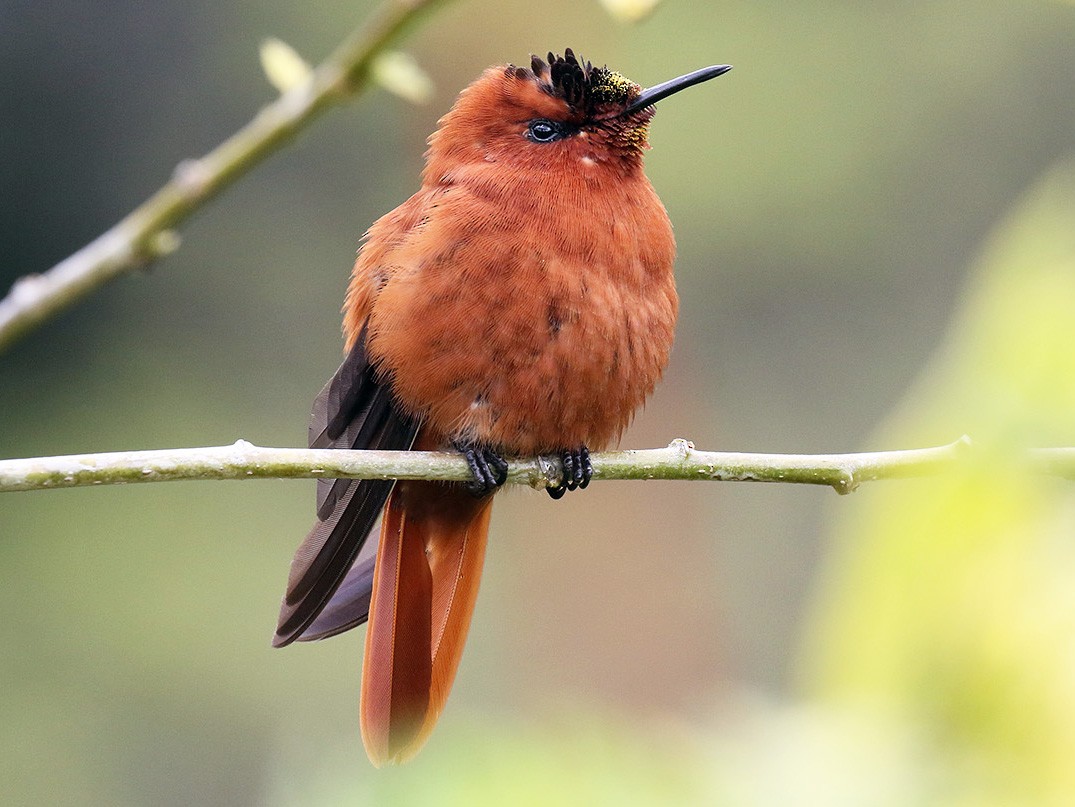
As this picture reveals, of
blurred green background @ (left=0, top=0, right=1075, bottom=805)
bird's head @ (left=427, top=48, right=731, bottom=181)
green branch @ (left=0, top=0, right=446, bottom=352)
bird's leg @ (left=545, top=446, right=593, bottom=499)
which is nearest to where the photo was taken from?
green branch @ (left=0, top=0, right=446, bottom=352)

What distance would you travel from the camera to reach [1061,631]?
2.20 ft

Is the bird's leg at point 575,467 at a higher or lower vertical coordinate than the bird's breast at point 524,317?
lower

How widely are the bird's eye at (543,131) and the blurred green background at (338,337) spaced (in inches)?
138

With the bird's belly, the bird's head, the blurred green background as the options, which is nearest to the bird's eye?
the bird's head

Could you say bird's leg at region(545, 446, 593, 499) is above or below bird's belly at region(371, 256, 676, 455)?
below

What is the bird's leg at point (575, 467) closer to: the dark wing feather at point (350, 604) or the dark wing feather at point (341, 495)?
the dark wing feather at point (341, 495)

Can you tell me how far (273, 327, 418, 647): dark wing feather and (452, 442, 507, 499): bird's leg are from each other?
153 millimetres

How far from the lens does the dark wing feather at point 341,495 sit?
2.79 meters

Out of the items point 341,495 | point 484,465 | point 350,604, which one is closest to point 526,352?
point 484,465

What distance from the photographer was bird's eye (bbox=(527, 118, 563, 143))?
2.84 m

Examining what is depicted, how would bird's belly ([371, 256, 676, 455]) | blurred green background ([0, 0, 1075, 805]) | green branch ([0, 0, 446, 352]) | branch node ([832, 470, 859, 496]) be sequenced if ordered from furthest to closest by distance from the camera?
blurred green background ([0, 0, 1075, 805]) < bird's belly ([371, 256, 676, 455]) < branch node ([832, 470, 859, 496]) < green branch ([0, 0, 446, 352])

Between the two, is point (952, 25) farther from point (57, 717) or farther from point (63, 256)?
point (57, 717)

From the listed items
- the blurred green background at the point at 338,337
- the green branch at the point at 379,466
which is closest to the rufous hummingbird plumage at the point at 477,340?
the green branch at the point at 379,466

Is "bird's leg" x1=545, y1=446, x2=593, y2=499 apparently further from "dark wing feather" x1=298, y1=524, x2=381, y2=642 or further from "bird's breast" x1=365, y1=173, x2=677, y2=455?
"dark wing feather" x1=298, y1=524, x2=381, y2=642
